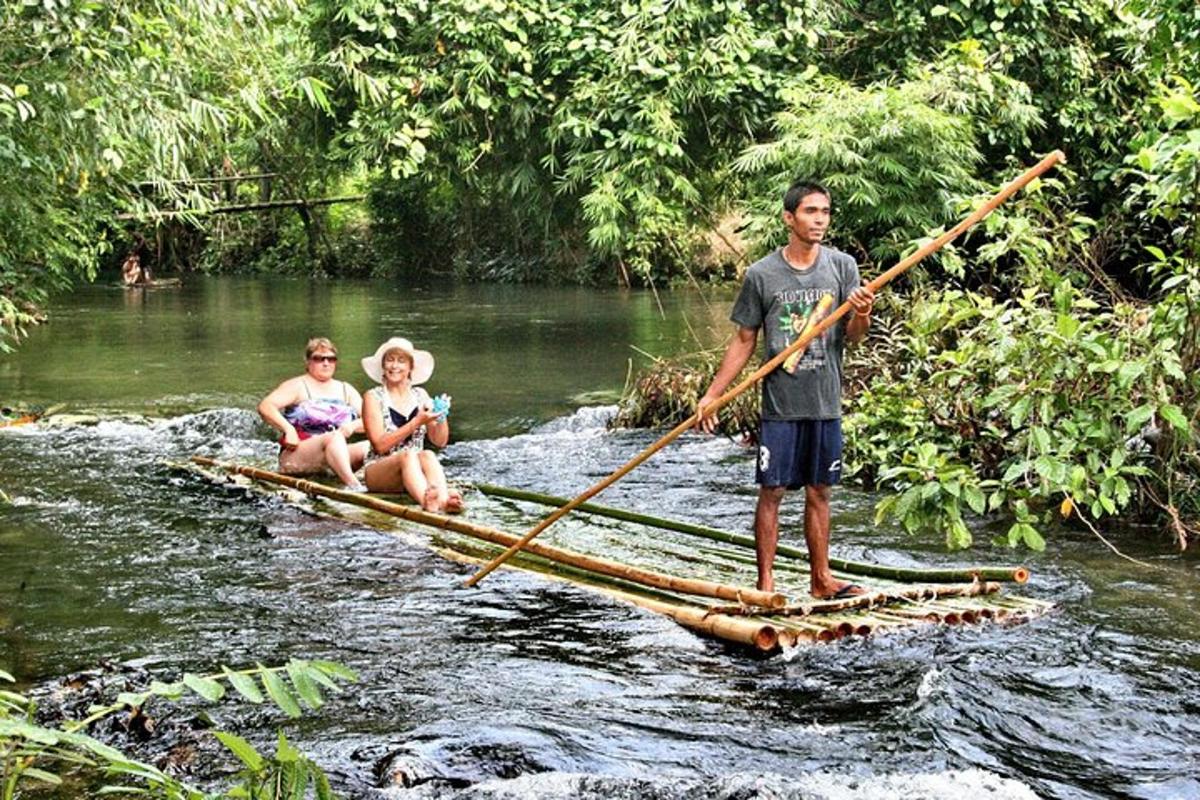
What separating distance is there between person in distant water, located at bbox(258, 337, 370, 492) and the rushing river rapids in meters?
0.55

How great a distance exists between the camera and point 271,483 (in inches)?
349

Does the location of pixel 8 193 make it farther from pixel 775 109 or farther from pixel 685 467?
pixel 775 109

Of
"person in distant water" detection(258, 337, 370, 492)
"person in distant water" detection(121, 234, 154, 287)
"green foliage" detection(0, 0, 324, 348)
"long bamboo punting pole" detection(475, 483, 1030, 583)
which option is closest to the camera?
"long bamboo punting pole" detection(475, 483, 1030, 583)

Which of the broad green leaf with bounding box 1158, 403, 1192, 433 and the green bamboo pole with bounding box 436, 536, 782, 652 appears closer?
the green bamboo pole with bounding box 436, 536, 782, 652

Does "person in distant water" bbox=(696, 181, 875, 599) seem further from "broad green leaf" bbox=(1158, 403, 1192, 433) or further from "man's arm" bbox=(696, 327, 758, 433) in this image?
"broad green leaf" bbox=(1158, 403, 1192, 433)

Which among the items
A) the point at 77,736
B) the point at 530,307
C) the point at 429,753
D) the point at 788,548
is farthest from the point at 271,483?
the point at 530,307

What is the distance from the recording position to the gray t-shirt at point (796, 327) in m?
5.63

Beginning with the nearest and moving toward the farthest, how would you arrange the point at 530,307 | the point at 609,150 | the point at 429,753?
the point at 429,753, the point at 609,150, the point at 530,307

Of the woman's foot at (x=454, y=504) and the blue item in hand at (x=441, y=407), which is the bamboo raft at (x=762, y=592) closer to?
the woman's foot at (x=454, y=504)

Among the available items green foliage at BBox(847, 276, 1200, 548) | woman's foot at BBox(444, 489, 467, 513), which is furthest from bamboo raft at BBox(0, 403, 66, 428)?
green foliage at BBox(847, 276, 1200, 548)

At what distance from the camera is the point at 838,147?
1102 centimetres

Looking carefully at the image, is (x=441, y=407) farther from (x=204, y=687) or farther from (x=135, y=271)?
(x=135, y=271)

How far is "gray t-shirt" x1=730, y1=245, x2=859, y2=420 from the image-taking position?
5.63m

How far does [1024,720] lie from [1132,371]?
7.28 ft
